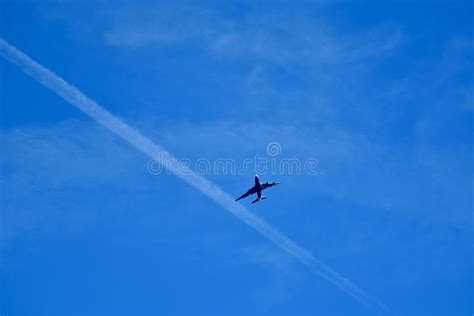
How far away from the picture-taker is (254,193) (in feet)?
440
